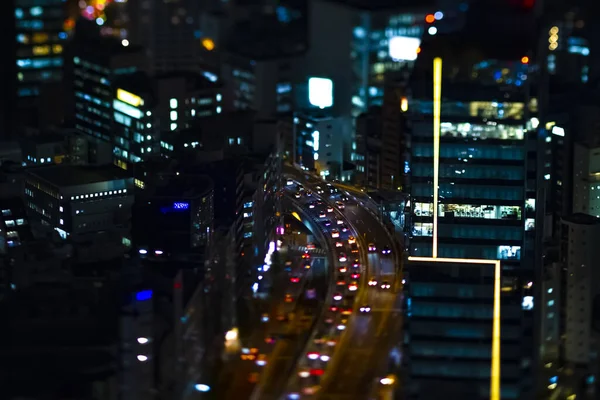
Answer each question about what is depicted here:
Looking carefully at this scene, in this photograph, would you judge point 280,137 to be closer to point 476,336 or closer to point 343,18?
point 343,18

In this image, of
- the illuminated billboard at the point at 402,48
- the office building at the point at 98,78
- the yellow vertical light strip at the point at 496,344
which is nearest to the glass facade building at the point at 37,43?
the office building at the point at 98,78

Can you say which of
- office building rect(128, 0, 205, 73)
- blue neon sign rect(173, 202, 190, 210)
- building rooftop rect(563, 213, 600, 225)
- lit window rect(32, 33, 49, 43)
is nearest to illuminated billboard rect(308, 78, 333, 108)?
office building rect(128, 0, 205, 73)

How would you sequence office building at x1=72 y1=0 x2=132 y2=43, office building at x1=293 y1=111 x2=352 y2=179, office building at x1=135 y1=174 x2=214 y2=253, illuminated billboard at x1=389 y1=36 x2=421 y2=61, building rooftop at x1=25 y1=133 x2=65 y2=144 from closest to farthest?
office building at x1=135 y1=174 x2=214 y2=253, building rooftop at x1=25 y1=133 x2=65 y2=144, office building at x1=293 y1=111 x2=352 y2=179, illuminated billboard at x1=389 y1=36 x2=421 y2=61, office building at x1=72 y1=0 x2=132 y2=43

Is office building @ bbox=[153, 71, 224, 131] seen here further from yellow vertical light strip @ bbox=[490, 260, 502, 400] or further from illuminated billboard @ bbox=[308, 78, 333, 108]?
yellow vertical light strip @ bbox=[490, 260, 502, 400]

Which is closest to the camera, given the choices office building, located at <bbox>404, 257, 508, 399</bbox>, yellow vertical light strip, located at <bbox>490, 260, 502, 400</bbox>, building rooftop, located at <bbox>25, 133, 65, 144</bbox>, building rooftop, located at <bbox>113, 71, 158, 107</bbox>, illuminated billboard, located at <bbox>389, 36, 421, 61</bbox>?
yellow vertical light strip, located at <bbox>490, 260, 502, 400</bbox>

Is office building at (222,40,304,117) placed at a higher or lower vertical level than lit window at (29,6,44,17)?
lower

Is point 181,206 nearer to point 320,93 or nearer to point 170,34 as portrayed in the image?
point 320,93
